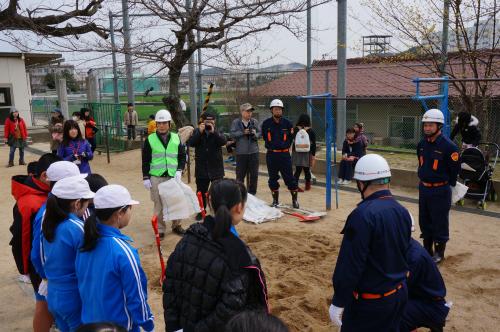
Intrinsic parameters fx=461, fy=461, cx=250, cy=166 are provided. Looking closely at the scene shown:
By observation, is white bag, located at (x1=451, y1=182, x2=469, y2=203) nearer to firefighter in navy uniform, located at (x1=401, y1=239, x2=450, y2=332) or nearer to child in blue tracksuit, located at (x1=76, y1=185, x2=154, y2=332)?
firefighter in navy uniform, located at (x1=401, y1=239, x2=450, y2=332)

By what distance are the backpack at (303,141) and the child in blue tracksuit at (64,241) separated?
679 centimetres

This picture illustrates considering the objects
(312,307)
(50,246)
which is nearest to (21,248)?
(50,246)

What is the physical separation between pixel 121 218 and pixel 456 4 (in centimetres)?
866

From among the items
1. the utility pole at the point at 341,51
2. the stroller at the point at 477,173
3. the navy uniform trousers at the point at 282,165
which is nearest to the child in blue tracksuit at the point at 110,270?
the navy uniform trousers at the point at 282,165

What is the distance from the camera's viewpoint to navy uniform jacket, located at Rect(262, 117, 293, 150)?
8.16 meters

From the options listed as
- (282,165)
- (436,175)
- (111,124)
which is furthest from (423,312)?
(111,124)

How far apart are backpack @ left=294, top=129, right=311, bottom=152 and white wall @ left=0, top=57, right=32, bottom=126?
644 inches

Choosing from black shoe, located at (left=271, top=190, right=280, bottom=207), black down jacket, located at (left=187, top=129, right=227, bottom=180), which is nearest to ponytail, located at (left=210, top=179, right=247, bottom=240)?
black down jacket, located at (left=187, top=129, right=227, bottom=180)

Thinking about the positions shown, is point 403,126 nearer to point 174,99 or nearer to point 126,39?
point 174,99

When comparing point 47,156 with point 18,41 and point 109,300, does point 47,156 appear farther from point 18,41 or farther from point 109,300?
point 18,41

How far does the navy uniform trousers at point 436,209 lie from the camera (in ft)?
18.6

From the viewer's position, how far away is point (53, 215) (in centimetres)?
316

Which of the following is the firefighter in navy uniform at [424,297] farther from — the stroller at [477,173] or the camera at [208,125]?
the stroller at [477,173]

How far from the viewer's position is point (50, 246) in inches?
127
